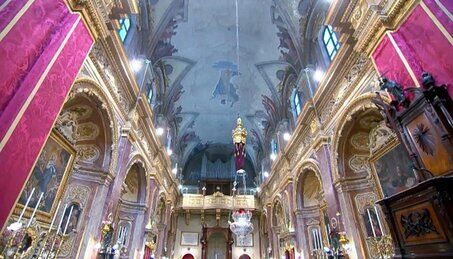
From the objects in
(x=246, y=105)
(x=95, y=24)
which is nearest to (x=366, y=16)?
(x=95, y=24)

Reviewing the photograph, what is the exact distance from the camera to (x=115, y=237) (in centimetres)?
1077

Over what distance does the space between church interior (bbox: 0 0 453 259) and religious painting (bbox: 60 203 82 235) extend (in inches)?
1.2

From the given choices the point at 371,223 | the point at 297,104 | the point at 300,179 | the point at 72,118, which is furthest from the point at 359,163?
the point at 72,118

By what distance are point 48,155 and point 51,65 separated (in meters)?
2.98

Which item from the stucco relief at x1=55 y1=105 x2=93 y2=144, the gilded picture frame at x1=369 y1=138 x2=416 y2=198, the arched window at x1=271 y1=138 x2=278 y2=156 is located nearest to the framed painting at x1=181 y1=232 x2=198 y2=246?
the arched window at x1=271 y1=138 x2=278 y2=156

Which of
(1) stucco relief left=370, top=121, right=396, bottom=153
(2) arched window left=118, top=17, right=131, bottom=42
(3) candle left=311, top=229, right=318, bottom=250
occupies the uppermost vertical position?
(2) arched window left=118, top=17, right=131, bottom=42

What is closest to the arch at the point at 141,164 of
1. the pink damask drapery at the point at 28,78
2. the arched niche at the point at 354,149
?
the pink damask drapery at the point at 28,78

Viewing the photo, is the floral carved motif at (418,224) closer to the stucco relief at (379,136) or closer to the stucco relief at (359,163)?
the stucco relief at (379,136)

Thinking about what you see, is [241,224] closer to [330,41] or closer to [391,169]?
[391,169]

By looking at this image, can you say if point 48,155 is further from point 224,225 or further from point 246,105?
point 224,225

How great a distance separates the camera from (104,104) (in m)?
7.66

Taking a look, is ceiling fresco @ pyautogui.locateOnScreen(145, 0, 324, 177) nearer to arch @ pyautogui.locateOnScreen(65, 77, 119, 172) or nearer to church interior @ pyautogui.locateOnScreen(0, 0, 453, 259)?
church interior @ pyautogui.locateOnScreen(0, 0, 453, 259)

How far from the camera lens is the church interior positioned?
406 cm

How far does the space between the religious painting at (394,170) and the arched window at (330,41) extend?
4449 millimetres
